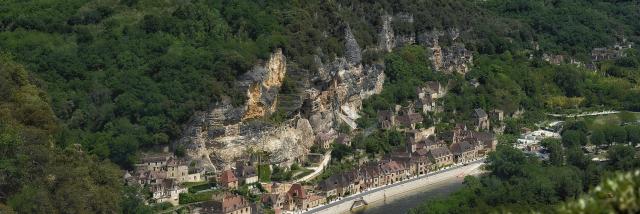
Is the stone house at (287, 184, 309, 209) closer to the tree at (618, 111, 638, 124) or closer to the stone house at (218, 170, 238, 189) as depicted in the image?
the stone house at (218, 170, 238, 189)

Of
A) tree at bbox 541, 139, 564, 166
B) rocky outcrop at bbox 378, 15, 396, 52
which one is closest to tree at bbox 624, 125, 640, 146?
tree at bbox 541, 139, 564, 166

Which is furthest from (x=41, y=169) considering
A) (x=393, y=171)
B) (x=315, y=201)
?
(x=393, y=171)

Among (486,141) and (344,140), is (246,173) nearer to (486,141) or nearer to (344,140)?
(344,140)

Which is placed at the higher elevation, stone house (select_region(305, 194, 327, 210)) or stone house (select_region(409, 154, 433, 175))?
stone house (select_region(409, 154, 433, 175))

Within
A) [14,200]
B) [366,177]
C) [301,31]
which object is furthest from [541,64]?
[14,200]

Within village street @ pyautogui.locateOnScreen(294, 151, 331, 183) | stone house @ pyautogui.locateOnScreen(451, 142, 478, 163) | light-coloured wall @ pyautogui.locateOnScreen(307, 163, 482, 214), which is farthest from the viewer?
stone house @ pyautogui.locateOnScreen(451, 142, 478, 163)

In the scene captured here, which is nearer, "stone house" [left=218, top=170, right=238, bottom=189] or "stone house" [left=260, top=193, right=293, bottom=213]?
"stone house" [left=260, top=193, right=293, bottom=213]
